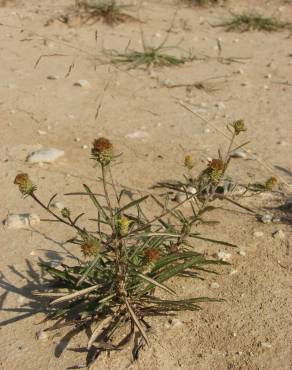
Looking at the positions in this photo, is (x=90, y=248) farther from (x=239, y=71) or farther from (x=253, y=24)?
(x=253, y=24)

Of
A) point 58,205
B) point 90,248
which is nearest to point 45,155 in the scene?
point 58,205

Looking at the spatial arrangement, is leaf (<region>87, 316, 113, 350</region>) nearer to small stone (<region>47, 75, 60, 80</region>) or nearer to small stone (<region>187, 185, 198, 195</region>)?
small stone (<region>187, 185, 198, 195</region>)

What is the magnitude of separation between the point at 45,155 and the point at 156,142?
592 mm

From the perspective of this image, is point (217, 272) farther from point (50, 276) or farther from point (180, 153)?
point (180, 153)

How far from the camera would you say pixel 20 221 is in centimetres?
208

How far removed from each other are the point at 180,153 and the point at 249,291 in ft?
3.34

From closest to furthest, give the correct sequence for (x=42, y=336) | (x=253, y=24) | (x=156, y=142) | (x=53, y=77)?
1. (x=42, y=336)
2. (x=156, y=142)
3. (x=53, y=77)
4. (x=253, y=24)

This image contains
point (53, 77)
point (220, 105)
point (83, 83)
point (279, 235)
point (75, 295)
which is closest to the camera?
point (75, 295)

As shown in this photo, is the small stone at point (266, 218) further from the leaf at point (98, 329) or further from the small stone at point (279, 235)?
the leaf at point (98, 329)

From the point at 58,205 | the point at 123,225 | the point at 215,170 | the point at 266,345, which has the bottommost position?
the point at 58,205

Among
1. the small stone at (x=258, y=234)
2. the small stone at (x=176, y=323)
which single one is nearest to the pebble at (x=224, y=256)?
the small stone at (x=258, y=234)

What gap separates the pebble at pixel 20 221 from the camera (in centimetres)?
207

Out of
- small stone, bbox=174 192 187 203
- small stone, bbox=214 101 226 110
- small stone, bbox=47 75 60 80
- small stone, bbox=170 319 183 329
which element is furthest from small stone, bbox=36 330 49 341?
small stone, bbox=47 75 60 80

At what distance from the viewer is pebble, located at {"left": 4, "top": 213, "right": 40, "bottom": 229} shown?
207 cm
